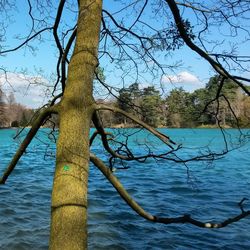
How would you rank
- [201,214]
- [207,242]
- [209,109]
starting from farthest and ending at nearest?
1. [201,214]
2. [207,242]
3. [209,109]

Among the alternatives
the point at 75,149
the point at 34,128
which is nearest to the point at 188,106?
the point at 34,128

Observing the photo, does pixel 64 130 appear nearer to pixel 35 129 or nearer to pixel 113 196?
pixel 35 129

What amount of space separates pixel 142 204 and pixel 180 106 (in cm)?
776

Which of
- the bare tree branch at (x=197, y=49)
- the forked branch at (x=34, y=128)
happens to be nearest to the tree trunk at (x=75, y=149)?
the forked branch at (x=34, y=128)

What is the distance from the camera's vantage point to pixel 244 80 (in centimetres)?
341

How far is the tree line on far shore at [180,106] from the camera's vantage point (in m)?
4.17

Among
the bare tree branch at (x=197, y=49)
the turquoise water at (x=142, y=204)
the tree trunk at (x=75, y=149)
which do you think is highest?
the bare tree branch at (x=197, y=49)

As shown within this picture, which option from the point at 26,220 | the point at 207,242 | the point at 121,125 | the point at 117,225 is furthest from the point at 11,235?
the point at 121,125

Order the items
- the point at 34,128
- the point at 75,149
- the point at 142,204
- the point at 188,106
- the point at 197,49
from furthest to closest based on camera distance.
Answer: the point at 142,204 < the point at 188,106 < the point at 197,49 < the point at 34,128 < the point at 75,149

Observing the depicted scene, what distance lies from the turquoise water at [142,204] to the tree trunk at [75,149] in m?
1.39

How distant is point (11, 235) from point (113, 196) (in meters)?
4.88

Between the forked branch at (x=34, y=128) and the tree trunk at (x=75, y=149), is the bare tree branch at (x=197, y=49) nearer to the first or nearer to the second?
the tree trunk at (x=75, y=149)

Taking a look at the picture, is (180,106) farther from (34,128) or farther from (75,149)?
(75,149)

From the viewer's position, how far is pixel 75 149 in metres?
2.56
